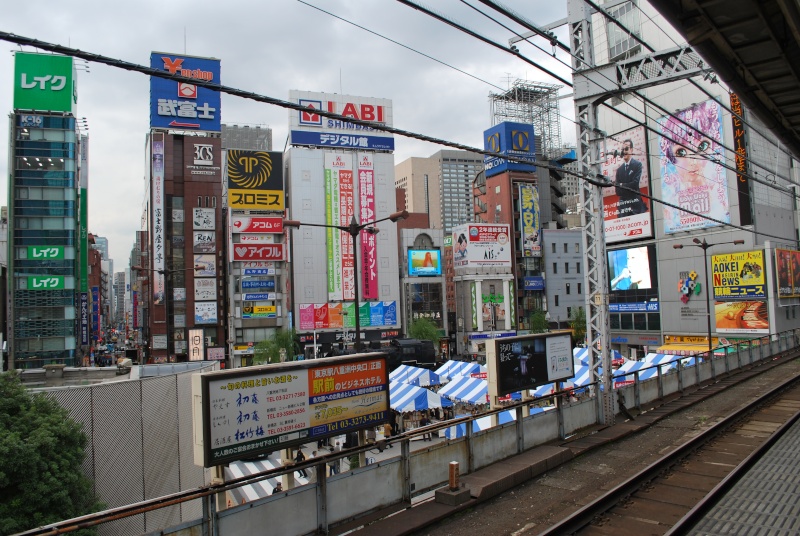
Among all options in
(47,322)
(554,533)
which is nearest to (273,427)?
(554,533)

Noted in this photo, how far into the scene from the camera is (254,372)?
8508 millimetres

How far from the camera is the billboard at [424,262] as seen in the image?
8412 cm

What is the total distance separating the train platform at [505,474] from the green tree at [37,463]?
4.52m

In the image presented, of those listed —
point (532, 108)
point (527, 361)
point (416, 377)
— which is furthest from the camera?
point (532, 108)

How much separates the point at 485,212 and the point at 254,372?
86.3 metres

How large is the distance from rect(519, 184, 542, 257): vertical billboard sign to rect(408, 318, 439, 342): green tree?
63.8ft

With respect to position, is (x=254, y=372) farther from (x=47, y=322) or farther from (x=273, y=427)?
(x=47, y=322)

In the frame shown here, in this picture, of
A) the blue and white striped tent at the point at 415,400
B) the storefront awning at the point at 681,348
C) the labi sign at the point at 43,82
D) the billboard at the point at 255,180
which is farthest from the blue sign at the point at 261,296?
the blue and white striped tent at the point at 415,400

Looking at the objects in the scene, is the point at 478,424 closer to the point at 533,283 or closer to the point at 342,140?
the point at 533,283

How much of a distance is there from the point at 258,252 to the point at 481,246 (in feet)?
101

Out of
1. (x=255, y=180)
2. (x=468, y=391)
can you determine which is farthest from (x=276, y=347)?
(x=468, y=391)

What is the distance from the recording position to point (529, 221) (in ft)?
280

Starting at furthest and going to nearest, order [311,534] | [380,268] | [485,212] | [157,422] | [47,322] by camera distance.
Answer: [485,212], [380,268], [47,322], [157,422], [311,534]

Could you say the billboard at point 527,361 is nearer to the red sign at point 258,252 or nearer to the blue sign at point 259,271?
the red sign at point 258,252
